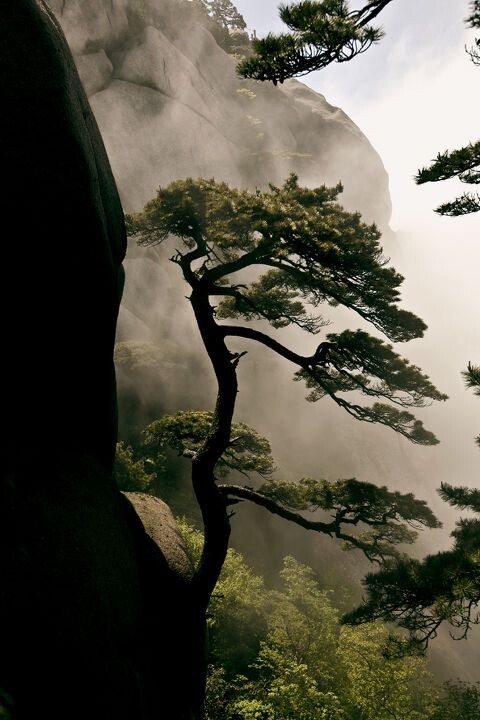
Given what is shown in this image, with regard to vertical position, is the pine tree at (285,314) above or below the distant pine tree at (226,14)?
below

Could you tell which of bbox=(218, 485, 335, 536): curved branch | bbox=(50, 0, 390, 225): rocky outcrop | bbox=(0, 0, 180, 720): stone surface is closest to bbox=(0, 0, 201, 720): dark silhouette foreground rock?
bbox=(0, 0, 180, 720): stone surface

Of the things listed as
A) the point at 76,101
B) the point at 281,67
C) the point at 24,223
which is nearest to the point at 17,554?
the point at 24,223

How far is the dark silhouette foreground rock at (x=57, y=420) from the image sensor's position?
3094 millimetres

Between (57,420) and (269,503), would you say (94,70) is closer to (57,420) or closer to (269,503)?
(57,420)

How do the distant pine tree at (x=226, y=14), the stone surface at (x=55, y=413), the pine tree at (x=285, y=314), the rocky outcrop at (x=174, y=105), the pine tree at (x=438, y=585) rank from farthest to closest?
the distant pine tree at (x=226, y=14) < the rocky outcrop at (x=174, y=105) < the pine tree at (x=285, y=314) < the pine tree at (x=438, y=585) < the stone surface at (x=55, y=413)

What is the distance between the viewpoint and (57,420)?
4.52 m

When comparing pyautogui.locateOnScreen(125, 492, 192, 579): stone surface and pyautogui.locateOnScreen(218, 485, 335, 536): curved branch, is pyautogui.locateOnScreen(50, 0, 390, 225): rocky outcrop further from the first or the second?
pyautogui.locateOnScreen(218, 485, 335, 536): curved branch

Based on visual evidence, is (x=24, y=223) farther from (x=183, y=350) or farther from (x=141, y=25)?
(x=141, y=25)

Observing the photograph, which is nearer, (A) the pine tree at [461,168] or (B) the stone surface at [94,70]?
(A) the pine tree at [461,168]

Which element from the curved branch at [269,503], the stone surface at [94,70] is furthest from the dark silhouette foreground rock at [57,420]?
the stone surface at [94,70]

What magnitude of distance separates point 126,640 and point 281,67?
19.1 ft

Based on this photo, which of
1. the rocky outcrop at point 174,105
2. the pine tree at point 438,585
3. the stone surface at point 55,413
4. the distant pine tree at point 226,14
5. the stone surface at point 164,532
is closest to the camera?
the stone surface at point 55,413

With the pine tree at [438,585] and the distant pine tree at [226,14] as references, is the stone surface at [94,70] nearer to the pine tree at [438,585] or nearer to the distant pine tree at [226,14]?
the distant pine tree at [226,14]

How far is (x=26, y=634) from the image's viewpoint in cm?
300
